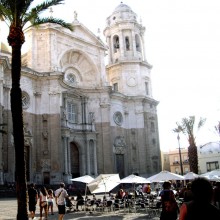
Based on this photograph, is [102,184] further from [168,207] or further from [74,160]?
[74,160]

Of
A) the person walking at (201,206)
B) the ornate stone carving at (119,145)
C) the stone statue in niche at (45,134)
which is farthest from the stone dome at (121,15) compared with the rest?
the person walking at (201,206)

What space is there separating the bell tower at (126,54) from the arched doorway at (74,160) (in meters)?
11.1

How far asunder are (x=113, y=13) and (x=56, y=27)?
576 inches

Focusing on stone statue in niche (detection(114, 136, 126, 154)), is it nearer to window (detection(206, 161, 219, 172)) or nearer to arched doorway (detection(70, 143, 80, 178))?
arched doorway (detection(70, 143, 80, 178))

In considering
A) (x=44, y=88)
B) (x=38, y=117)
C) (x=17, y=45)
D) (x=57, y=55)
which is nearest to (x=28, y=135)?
(x=38, y=117)

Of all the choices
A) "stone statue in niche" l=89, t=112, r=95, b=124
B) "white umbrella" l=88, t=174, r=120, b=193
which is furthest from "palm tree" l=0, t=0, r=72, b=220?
"stone statue in niche" l=89, t=112, r=95, b=124

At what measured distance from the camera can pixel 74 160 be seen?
39750 mm

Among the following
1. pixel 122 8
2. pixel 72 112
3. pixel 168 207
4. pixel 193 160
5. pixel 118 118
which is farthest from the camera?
pixel 122 8

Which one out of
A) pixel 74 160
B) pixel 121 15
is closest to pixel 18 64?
pixel 74 160

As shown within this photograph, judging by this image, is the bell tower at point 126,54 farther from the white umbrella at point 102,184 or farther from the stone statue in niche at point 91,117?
the white umbrella at point 102,184

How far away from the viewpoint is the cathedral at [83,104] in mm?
33875

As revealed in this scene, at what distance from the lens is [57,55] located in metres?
38.2

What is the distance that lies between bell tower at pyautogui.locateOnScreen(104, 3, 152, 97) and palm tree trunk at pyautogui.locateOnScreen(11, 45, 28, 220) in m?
34.4

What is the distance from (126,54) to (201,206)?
45.2 m
